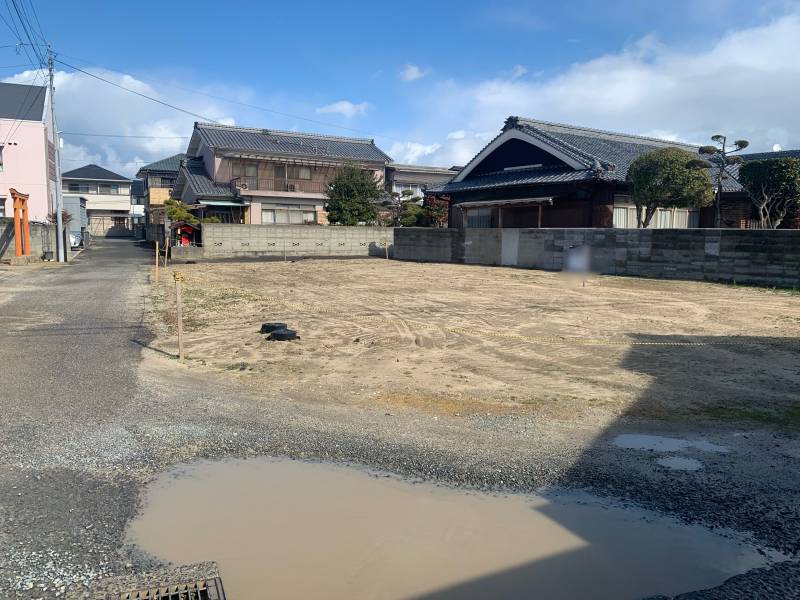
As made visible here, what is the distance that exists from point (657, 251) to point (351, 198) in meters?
18.5

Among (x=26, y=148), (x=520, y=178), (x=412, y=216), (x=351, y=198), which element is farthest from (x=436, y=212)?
(x=26, y=148)

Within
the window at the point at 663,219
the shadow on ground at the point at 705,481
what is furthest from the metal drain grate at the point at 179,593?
the window at the point at 663,219

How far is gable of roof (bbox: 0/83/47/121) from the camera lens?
32875 mm

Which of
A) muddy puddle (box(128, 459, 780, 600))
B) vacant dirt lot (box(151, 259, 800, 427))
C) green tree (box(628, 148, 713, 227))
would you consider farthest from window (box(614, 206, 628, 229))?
muddy puddle (box(128, 459, 780, 600))

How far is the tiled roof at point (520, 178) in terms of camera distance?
2383 cm

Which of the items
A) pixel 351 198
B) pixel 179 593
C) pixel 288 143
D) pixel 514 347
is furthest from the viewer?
pixel 288 143

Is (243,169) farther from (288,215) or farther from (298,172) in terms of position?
(288,215)

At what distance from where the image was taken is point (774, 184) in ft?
64.7

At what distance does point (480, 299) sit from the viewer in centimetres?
1443

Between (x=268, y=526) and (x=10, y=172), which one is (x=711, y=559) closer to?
(x=268, y=526)

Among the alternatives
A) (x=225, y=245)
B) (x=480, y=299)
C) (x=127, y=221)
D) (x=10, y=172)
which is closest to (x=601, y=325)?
(x=480, y=299)

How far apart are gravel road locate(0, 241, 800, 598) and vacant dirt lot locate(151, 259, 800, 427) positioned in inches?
21.4

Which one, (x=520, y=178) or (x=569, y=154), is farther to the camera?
(x=520, y=178)

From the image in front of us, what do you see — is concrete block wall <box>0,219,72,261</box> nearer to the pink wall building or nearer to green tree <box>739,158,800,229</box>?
the pink wall building
